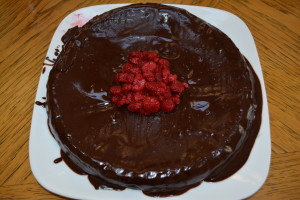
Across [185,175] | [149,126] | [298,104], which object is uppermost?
[149,126]

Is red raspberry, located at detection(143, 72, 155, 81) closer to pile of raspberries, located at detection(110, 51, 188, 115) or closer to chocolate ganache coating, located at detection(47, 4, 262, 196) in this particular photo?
pile of raspberries, located at detection(110, 51, 188, 115)

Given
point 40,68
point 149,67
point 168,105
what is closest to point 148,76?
point 149,67

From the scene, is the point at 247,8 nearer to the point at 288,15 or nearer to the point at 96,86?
the point at 288,15

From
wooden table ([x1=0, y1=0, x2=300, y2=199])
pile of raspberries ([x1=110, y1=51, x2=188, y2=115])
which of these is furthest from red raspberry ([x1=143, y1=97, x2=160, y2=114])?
wooden table ([x1=0, y1=0, x2=300, y2=199])

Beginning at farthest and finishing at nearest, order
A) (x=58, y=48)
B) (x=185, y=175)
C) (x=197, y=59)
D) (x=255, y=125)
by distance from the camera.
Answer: (x=58, y=48), (x=197, y=59), (x=255, y=125), (x=185, y=175)

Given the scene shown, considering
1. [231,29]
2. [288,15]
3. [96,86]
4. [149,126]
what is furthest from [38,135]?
[288,15]

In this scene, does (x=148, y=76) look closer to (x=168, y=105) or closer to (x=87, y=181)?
(x=168, y=105)

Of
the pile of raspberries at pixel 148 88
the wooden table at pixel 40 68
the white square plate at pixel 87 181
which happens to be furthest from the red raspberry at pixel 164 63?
the wooden table at pixel 40 68

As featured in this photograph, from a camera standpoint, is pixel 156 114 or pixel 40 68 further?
pixel 40 68
